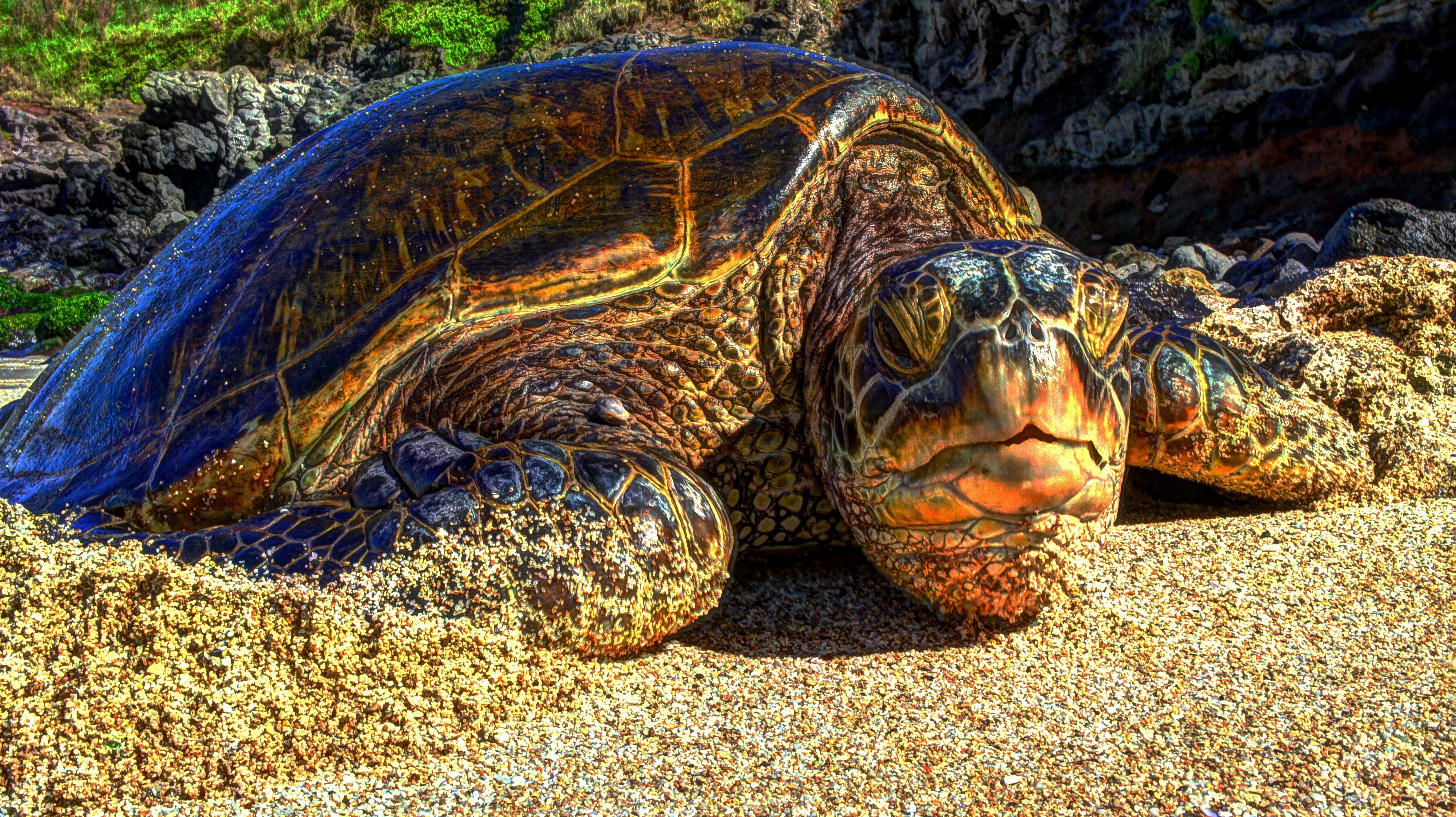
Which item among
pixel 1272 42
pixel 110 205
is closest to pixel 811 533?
pixel 1272 42

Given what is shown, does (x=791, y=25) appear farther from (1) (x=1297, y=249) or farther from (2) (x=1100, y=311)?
(2) (x=1100, y=311)

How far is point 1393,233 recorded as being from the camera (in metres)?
6.12

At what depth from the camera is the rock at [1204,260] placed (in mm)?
9688

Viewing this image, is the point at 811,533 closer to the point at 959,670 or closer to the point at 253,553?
the point at 959,670

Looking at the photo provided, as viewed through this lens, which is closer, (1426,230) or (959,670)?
(959,670)

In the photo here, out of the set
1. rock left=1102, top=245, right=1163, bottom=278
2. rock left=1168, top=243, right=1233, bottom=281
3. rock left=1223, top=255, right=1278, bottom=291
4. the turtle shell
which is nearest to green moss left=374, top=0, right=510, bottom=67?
rock left=1102, top=245, right=1163, bottom=278

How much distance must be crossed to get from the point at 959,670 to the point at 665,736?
2.05ft

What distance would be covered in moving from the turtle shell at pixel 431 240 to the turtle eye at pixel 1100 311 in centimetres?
85

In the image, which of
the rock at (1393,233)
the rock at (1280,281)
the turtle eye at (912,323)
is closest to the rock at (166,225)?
the rock at (1280,281)

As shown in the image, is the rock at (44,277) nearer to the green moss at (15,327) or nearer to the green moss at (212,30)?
the green moss at (15,327)

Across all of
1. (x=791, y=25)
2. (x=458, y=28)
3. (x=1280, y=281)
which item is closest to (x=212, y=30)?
(x=458, y=28)

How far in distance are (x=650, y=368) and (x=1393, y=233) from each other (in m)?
5.87

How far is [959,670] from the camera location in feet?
6.20

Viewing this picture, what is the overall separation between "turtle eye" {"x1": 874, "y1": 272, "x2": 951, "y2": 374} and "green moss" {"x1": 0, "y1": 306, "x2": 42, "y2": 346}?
48.3 ft
